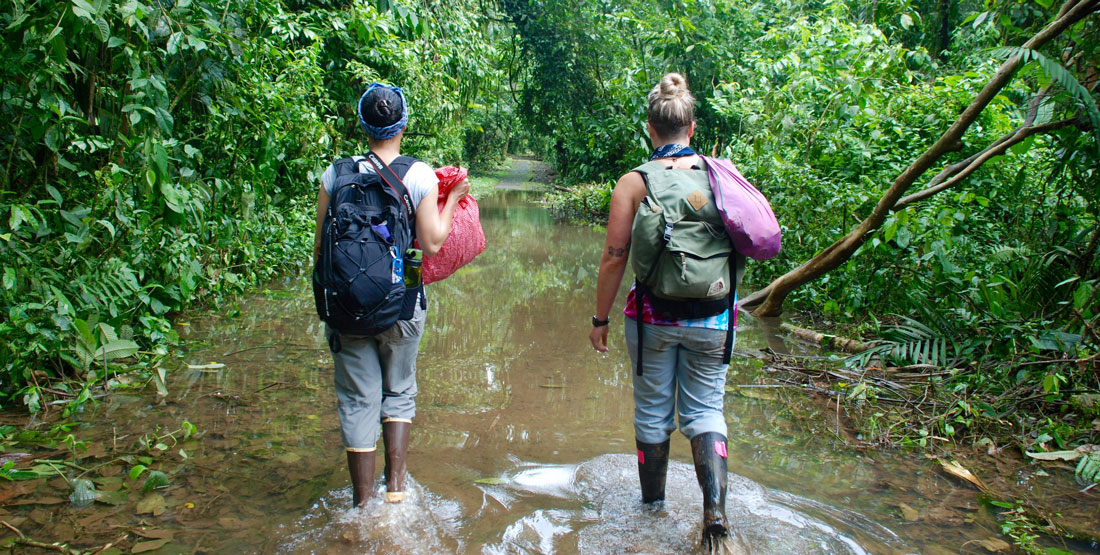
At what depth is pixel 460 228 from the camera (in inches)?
115

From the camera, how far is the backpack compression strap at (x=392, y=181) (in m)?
2.61

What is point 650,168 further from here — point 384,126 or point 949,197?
point 949,197

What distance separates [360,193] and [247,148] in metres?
3.55

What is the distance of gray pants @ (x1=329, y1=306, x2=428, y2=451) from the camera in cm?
268

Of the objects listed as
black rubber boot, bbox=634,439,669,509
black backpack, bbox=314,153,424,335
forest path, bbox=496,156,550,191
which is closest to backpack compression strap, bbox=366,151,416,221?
black backpack, bbox=314,153,424,335

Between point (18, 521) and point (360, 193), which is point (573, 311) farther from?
point (18, 521)

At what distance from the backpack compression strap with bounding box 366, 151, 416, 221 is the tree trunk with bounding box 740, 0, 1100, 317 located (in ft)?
11.6

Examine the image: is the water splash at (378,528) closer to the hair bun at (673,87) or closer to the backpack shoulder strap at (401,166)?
the backpack shoulder strap at (401,166)

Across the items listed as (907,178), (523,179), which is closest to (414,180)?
(907,178)

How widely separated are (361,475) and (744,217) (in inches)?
71.0

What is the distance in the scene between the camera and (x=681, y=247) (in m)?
2.46

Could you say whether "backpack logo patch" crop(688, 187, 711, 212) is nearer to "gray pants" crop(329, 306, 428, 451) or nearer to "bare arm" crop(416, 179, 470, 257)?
"bare arm" crop(416, 179, 470, 257)

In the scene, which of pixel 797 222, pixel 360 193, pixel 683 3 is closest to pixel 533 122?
pixel 683 3

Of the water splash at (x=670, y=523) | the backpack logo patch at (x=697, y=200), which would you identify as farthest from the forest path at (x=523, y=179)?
the backpack logo patch at (x=697, y=200)
